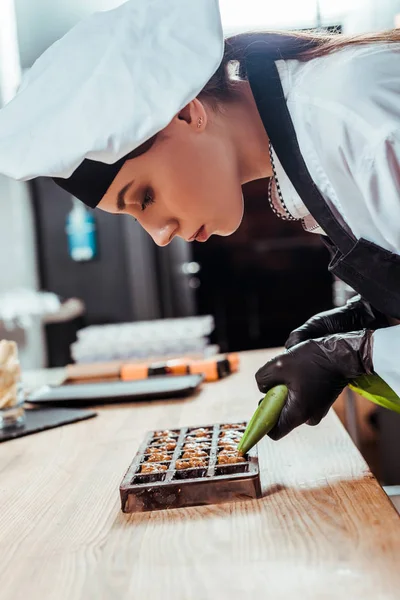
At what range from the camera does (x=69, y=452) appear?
1.27m

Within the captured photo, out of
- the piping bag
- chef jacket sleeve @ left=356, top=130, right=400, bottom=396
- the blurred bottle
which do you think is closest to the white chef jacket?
chef jacket sleeve @ left=356, top=130, right=400, bottom=396

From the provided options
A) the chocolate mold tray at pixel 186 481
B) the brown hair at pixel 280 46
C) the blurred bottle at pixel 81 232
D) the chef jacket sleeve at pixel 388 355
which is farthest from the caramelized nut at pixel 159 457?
the blurred bottle at pixel 81 232

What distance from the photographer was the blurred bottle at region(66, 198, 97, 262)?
15.6 ft

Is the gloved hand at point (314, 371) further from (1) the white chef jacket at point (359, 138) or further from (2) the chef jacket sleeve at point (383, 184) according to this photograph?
(2) the chef jacket sleeve at point (383, 184)

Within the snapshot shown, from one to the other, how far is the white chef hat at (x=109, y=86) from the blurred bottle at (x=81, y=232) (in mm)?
3799

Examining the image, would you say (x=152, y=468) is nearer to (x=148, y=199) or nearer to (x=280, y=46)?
(x=148, y=199)

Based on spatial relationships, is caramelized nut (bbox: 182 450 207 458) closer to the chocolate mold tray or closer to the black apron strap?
the chocolate mold tray

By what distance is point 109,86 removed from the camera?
3.01 ft

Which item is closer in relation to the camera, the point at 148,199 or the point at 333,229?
the point at 333,229

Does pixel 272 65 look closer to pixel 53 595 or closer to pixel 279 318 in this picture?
pixel 53 595

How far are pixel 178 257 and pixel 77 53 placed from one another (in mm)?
3911

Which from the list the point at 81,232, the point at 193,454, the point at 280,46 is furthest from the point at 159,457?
the point at 81,232

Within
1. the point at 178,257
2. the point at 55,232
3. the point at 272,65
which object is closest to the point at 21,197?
the point at 55,232

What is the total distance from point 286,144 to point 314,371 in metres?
0.32
